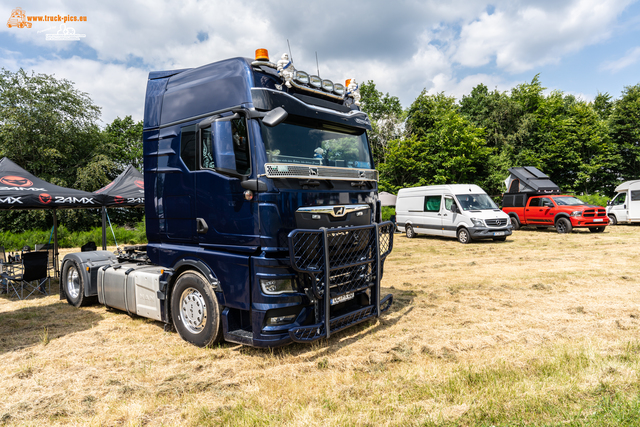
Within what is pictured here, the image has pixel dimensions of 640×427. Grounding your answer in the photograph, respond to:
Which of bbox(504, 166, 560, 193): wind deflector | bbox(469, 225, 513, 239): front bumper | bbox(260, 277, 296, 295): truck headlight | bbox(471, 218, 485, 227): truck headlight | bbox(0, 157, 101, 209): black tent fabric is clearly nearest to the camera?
bbox(260, 277, 296, 295): truck headlight

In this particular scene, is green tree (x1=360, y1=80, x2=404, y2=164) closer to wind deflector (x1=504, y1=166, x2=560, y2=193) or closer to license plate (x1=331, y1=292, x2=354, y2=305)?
wind deflector (x1=504, y1=166, x2=560, y2=193)

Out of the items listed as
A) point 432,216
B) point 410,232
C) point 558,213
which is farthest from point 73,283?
point 558,213

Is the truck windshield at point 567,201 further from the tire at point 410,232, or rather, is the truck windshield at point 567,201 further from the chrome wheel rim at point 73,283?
the chrome wheel rim at point 73,283

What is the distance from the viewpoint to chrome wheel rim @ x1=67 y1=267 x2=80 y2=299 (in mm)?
7071

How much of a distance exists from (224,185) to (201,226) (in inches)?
24.4

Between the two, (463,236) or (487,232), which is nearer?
(487,232)

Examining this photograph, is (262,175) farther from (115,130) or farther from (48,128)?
(115,130)

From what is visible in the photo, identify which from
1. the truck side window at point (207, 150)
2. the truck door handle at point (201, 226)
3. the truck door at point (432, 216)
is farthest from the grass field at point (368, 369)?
the truck door at point (432, 216)

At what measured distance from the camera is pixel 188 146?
4.72 meters

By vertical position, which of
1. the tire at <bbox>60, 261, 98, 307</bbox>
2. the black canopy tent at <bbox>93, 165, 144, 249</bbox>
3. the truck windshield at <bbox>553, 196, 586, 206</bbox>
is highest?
the black canopy tent at <bbox>93, 165, 144, 249</bbox>

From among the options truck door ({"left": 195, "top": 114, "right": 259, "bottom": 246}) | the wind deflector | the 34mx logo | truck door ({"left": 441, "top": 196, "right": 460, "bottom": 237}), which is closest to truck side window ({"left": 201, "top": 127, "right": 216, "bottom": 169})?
truck door ({"left": 195, "top": 114, "right": 259, "bottom": 246})

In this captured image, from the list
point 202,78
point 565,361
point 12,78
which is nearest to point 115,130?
point 12,78

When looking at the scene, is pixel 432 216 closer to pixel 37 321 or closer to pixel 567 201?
pixel 567 201

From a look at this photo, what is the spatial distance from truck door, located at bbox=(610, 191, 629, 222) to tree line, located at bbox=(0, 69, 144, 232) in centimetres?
2994
